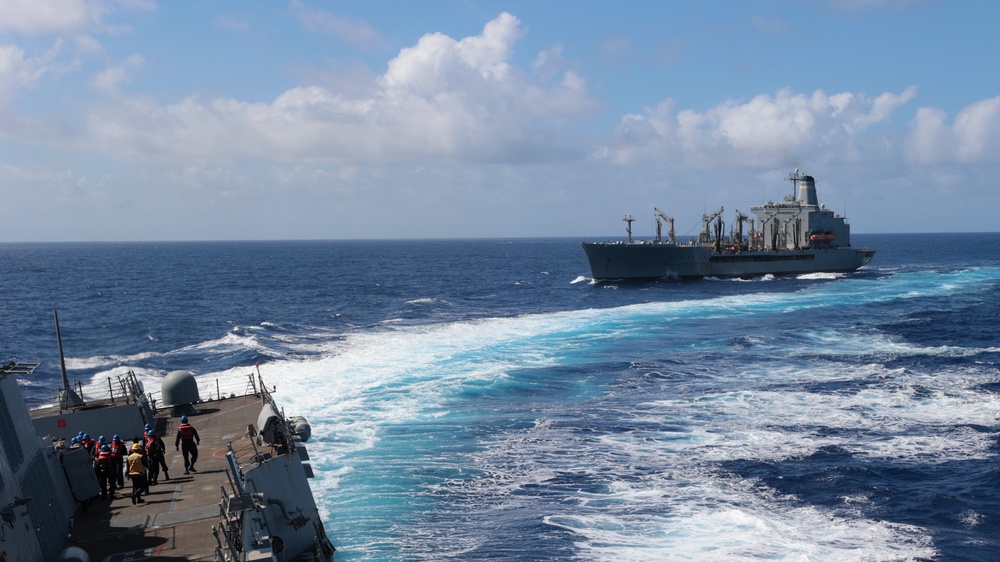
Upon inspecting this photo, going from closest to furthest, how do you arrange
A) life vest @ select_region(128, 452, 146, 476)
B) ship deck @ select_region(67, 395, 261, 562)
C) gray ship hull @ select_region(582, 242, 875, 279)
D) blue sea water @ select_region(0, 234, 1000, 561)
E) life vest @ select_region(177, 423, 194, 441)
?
1. ship deck @ select_region(67, 395, 261, 562)
2. life vest @ select_region(128, 452, 146, 476)
3. life vest @ select_region(177, 423, 194, 441)
4. blue sea water @ select_region(0, 234, 1000, 561)
5. gray ship hull @ select_region(582, 242, 875, 279)

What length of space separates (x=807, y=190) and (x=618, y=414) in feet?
317

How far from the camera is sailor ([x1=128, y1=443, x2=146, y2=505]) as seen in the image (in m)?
16.9

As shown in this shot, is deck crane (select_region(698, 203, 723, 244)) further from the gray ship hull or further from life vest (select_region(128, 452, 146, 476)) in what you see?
life vest (select_region(128, 452, 146, 476))

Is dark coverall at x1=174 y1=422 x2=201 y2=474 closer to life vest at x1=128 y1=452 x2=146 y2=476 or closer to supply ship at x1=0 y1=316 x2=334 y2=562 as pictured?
supply ship at x1=0 y1=316 x2=334 y2=562

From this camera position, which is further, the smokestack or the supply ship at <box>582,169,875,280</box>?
the smokestack

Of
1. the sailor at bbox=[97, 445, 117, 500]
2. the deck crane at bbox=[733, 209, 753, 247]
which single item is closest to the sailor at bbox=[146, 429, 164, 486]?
the sailor at bbox=[97, 445, 117, 500]

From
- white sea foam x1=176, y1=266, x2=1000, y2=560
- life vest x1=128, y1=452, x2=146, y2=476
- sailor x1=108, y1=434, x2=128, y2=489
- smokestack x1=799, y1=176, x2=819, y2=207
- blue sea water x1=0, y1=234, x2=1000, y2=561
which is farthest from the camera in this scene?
smokestack x1=799, y1=176, x2=819, y2=207

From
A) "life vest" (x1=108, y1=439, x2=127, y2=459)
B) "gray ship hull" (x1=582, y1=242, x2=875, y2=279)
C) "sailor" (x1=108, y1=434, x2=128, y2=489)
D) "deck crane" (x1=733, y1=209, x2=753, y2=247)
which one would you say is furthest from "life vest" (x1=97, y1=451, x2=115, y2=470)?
"deck crane" (x1=733, y1=209, x2=753, y2=247)

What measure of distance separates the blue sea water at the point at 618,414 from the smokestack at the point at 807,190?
45408 mm

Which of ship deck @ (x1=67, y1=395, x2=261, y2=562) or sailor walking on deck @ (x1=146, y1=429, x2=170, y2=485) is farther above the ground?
sailor walking on deck @ (x1=146, y1=429, x2=170, y2=485)

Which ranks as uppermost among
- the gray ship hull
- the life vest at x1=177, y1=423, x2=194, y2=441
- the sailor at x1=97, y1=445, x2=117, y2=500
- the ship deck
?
the gray ship hull

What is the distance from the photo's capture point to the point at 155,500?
56.6 ft

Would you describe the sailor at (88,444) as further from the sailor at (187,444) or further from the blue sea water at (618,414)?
the blue sea water at (618,414)

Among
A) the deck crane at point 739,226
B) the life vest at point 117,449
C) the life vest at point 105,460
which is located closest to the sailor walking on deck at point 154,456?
the life vest at point 117,449
